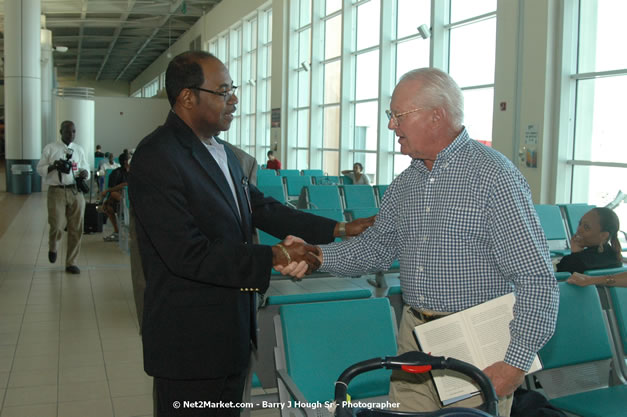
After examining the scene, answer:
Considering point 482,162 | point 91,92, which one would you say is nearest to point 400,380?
point 482,162

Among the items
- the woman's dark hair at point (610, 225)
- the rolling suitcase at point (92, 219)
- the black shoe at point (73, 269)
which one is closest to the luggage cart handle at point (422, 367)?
the woman's dark hair at point (610, 225)

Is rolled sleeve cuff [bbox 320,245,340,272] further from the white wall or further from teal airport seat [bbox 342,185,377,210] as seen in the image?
the white wall

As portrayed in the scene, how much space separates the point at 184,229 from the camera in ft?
6.00

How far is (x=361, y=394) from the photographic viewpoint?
253cm

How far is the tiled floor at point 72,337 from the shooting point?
3.69m

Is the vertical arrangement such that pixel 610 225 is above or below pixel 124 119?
below

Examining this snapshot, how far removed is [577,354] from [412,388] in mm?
1177

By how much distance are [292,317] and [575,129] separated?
7219 mm

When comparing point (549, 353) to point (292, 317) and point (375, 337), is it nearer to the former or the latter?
point (375, 337)

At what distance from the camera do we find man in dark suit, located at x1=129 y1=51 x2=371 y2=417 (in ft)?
6.06

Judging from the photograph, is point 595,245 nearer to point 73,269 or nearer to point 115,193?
point 73,269

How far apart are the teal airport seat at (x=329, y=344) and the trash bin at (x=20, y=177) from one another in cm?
1717

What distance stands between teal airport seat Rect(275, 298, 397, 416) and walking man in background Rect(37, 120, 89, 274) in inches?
214

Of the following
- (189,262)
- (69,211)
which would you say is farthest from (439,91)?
(69,211)
